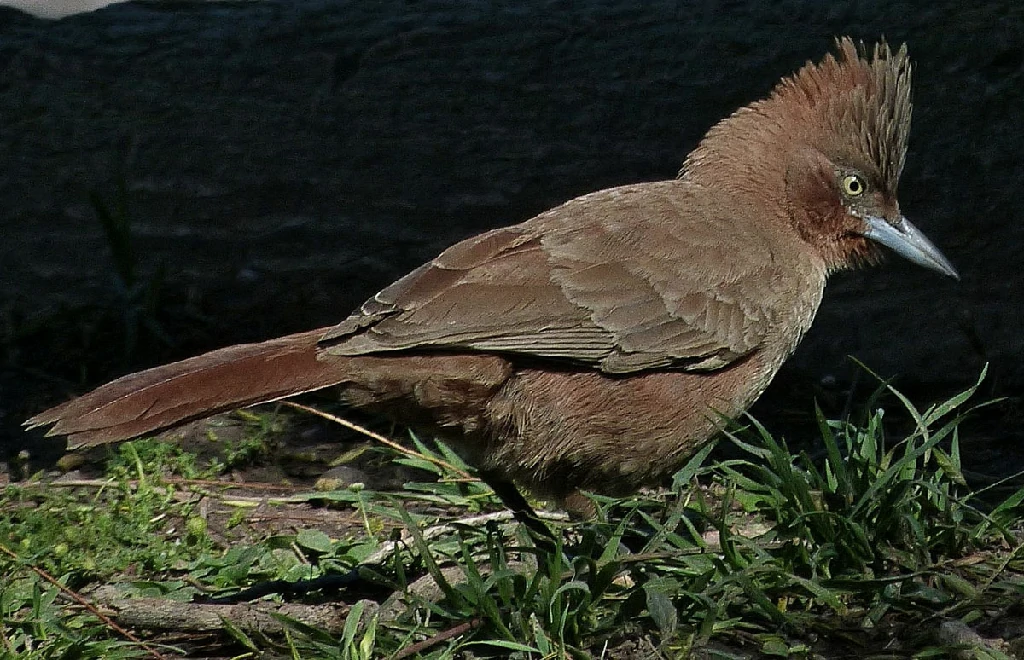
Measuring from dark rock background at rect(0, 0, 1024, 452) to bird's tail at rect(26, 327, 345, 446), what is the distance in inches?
74.4

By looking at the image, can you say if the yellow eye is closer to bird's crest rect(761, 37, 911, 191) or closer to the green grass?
bird's crest rect(761, 37, 911, 191)

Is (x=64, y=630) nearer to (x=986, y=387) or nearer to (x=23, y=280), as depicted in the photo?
(x=23, y=280)

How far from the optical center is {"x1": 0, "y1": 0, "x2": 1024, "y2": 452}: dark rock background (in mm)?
5934

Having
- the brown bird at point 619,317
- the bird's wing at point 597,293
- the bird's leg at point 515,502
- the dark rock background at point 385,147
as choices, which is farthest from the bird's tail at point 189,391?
the dark rock background at point 385,147

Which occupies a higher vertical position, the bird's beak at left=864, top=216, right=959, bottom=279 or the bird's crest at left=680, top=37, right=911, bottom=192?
the bird's crest at left=680, top=37, right=911, bottom=192

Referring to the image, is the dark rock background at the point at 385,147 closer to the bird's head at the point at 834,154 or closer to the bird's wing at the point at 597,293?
the bird's head at the point at 834,154

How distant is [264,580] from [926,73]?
4.51 meters

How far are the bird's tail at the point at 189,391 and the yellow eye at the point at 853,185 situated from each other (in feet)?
6.24

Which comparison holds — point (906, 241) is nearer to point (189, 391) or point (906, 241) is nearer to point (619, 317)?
point (619, 317)

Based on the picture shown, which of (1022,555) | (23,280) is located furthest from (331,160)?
(1022,555)

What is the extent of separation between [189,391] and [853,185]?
7.73 feet

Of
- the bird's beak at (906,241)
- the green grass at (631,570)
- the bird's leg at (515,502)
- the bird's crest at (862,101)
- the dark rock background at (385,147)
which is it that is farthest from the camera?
the dark rock background at (385,147)

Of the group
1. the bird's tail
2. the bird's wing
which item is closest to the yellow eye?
the bird's wing

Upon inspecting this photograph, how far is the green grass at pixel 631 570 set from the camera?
3.47 m
